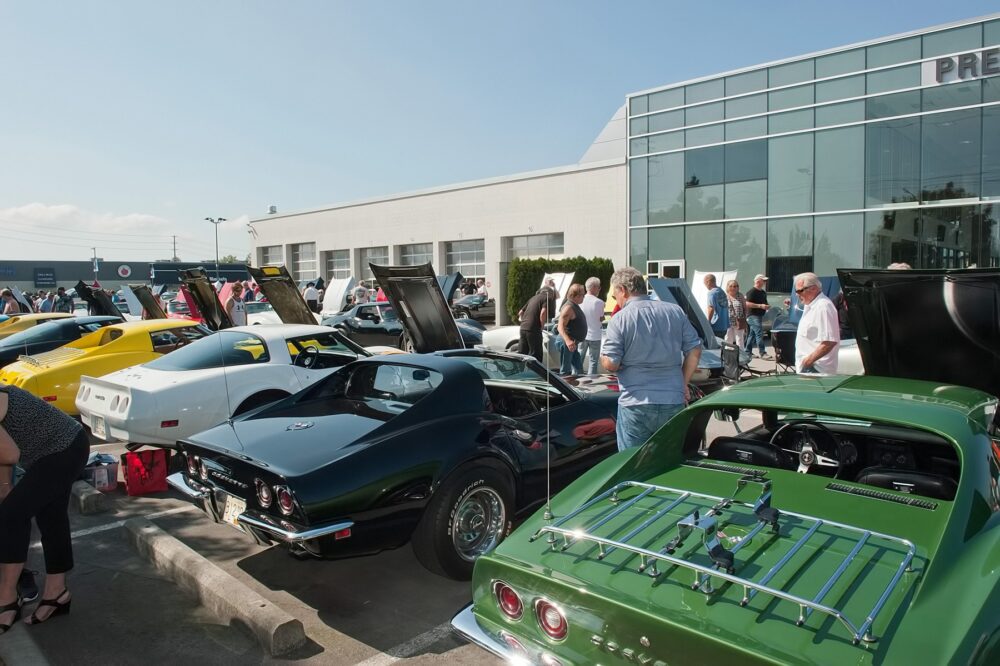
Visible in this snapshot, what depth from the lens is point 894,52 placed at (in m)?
20.3

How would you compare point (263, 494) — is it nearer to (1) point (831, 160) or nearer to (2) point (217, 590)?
(2) point (217, 590)

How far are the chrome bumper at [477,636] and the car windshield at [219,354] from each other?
475 cm

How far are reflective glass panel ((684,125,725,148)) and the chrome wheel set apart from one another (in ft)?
74.0

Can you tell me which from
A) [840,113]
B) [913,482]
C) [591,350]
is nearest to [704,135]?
[840,113]

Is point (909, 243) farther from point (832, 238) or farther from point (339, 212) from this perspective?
point (339, 212)

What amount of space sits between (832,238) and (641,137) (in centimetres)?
824

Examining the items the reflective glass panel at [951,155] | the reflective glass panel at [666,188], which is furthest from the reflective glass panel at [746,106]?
the reflective glass panel at [951,155]

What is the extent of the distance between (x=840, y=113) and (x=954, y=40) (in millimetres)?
3351

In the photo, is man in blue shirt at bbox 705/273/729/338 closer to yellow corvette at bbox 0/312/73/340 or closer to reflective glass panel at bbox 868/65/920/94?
yellow corvette at bbox 0/312/73/340

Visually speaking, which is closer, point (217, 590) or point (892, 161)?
point (217, 590)

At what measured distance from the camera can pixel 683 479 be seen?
128 inches

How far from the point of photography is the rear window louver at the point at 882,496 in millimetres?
2746

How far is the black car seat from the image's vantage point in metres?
2.89

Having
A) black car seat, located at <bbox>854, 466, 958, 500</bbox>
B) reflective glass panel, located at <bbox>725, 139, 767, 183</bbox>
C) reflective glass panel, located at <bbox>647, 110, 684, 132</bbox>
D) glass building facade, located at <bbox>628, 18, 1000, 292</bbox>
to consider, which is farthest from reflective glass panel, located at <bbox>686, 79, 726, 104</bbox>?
black car seat, located at <bbox>854, 466, 958, 500</bbox>
